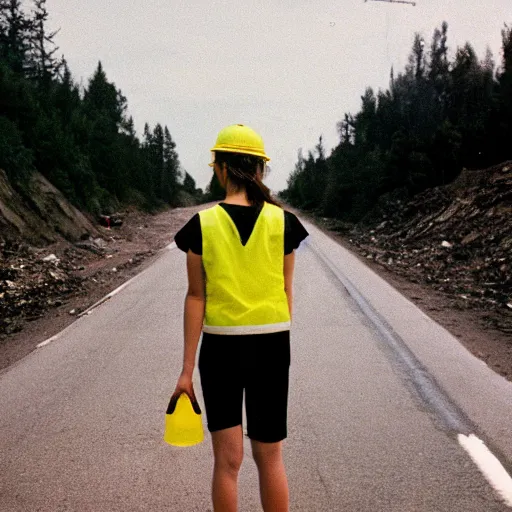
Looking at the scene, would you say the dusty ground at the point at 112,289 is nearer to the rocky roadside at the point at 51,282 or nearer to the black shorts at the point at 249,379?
the rocky roadside at the point at 51,282

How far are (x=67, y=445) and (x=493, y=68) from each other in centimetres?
8561

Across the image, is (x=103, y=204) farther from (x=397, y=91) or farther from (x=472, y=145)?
(x=397, y=91)

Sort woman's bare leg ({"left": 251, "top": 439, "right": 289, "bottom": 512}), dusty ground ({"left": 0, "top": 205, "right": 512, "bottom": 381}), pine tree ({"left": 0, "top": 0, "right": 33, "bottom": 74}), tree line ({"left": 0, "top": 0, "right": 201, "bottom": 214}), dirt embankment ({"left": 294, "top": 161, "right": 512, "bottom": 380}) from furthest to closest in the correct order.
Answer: pine tree ({"left": 0, "top": 0, "right": 33, "bottom": 74}), tree line ({"left": 0, "top": 0, "right": 201, "bottom": 214}), dirt embankment ({"left": 294, "top": 161, "right": 512, "bottom": 380}), dusty ground ({"left": 0, "top": 205, "right": 512, "bottom": 381}), woman's bare leg ({"left": 251, "top": 439, "right": 289, "bottom": 512})

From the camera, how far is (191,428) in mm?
2455

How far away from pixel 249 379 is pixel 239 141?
3.26ft

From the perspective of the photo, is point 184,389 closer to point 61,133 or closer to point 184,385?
point 184,385

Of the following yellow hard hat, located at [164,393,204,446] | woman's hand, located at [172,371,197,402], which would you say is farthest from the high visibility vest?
yellow hard hat, located at [164,393,204,446]

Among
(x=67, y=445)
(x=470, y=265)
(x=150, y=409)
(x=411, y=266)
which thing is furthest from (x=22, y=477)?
(x=411, y=266)

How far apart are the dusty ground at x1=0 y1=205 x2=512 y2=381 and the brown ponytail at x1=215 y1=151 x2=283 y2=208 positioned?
494cm

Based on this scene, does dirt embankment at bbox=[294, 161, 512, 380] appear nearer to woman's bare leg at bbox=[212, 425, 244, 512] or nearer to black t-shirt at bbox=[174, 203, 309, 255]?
woman's bare leg at bbox=[212, 425, 244, 512]

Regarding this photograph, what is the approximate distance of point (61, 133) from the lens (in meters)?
28.4

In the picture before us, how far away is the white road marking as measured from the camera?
345 centimetres

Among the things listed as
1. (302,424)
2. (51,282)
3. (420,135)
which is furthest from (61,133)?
(420,135)

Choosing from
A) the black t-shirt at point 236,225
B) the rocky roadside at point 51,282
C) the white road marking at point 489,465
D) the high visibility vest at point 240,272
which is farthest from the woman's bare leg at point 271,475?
the rocky roadside at point 51,282
